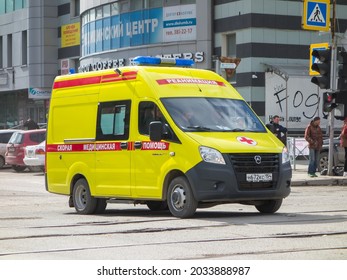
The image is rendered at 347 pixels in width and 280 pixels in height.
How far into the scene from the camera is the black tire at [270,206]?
15531mm

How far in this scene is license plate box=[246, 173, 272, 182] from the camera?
1462 cm

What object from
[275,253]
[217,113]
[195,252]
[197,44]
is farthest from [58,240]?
[197,44]

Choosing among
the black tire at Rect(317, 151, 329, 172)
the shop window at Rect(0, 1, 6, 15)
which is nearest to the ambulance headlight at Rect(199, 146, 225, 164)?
the black tire at Rect(317, 151, 329, 172)

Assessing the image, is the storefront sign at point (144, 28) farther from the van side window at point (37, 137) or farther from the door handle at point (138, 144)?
the door handle at point (138, 144)

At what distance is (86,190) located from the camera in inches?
659

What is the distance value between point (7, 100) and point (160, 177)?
199ft

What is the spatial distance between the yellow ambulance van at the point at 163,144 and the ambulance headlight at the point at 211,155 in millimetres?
15

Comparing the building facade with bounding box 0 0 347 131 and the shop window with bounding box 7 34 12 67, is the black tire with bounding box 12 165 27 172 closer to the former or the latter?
the building facade with bounding box 0 0 347 131

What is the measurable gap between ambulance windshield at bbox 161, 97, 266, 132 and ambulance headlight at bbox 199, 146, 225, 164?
63 cm

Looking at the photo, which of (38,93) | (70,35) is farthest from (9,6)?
(38,93)

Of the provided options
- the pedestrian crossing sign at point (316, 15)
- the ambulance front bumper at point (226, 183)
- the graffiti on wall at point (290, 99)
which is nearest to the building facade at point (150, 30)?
the graffiti on wall at point (290, 99)

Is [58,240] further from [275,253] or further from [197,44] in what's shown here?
[197,44]

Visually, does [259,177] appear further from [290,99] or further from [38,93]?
[38,93]

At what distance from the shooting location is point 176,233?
12.6 m
